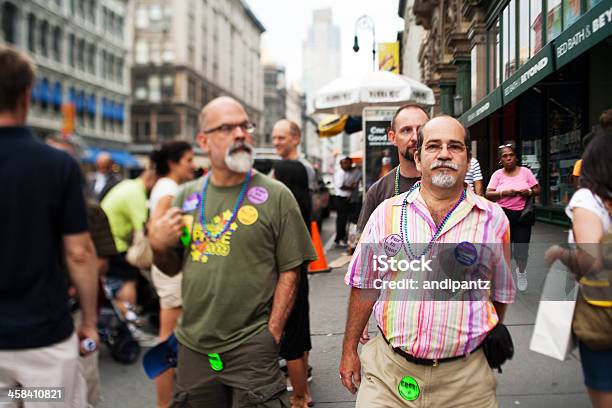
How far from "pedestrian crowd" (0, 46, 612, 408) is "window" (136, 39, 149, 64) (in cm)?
7054

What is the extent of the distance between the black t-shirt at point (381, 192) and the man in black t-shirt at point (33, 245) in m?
1.32

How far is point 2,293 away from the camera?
2.42 metres

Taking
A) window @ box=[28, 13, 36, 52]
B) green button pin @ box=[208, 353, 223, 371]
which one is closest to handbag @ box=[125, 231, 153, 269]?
green button pin @ box=[208, 353, 223, 371]

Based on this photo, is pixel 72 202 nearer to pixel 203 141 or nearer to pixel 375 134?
pixel 203 141

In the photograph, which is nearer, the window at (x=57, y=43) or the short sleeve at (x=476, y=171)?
the short sleeve at (x=476, y=171)

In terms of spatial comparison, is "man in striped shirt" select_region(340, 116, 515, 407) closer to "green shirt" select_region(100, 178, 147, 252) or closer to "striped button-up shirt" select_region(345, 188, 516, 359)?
"striped button-up shirt" select_region(345, 188, 516, 359)

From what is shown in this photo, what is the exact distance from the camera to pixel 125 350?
18.9 ft

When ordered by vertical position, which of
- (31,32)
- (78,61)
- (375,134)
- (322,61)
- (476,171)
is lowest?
(476,171)

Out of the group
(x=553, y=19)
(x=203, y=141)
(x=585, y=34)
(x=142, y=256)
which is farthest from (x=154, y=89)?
(x=585, y=34)

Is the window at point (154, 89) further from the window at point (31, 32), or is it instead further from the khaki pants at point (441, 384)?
the khaki pants at point (441, 384)

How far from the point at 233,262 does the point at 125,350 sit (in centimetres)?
338

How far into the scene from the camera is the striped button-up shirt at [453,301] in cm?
215

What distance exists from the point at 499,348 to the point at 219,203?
58.1 inches

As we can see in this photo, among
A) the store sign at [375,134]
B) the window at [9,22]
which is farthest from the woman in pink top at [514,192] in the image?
the window at [9,22]
